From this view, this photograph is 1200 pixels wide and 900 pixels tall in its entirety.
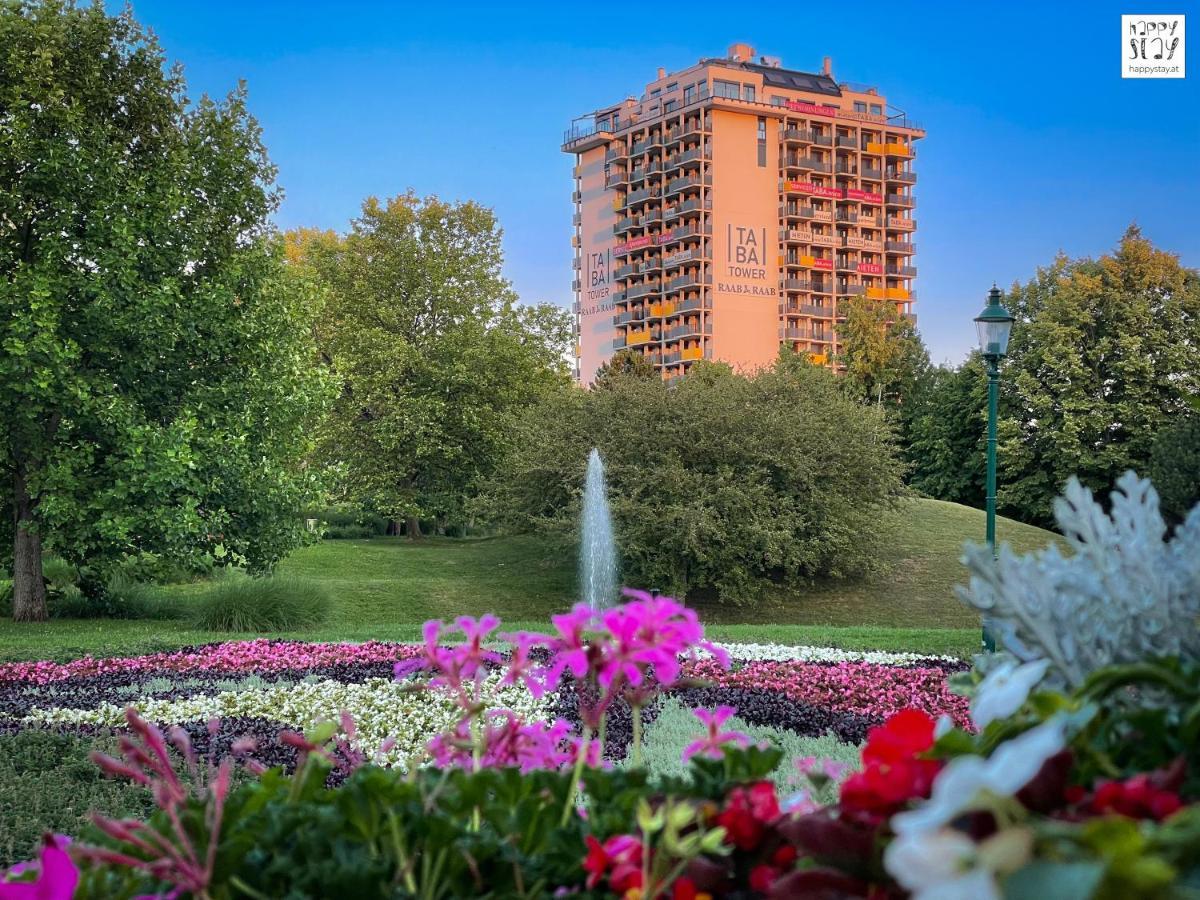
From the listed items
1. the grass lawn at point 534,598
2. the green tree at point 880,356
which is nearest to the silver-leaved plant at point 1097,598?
the grass lawn at point 534,598

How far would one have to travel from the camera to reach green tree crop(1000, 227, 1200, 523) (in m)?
28.3

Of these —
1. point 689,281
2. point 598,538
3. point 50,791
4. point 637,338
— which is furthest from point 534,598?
point 637,338

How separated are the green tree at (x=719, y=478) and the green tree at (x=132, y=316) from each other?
23.0 feet

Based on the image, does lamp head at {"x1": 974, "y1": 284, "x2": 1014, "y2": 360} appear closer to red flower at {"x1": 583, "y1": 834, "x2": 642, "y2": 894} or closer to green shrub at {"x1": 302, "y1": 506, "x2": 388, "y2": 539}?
red flower at {"x1": 583, "y1": 834, "x2": 642, "y2": 894}

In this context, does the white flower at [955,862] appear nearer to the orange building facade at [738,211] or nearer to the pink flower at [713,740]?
the pink flower at [713,740]

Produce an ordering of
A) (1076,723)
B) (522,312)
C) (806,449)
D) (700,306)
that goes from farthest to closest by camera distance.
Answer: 1. (700,306)
2. (522,312)
3. (806,449)
4. (1076,723)

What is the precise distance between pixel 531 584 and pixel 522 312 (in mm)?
11520

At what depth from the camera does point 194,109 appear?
52.2 ft

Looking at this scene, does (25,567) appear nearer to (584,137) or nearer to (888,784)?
(888,784)

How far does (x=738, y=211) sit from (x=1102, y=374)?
3070cm

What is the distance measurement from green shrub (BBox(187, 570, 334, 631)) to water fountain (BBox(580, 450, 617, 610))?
668 cm

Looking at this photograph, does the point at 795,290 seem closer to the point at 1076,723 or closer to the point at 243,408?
the point at 243,408

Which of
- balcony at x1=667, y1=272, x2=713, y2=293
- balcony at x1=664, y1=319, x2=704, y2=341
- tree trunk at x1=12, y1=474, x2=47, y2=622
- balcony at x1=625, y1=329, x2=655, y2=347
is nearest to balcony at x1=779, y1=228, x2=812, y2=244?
balcony at x1=667, y1=272, x2=713, y2=293

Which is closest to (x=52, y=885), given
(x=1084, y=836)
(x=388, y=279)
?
(x=1084, y=836)
